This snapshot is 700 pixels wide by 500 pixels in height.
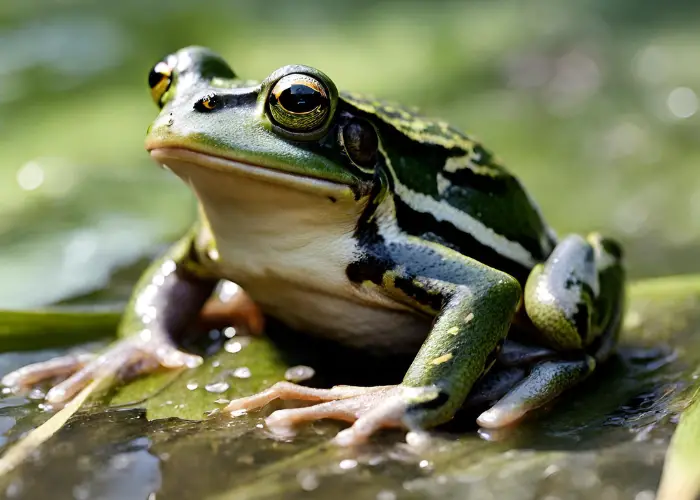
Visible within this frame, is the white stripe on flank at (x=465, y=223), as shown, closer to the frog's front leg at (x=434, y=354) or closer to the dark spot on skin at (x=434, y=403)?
the frog's front leg at (x=434, y=354)

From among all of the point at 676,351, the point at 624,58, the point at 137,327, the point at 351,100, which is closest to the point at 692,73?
the point at 624,58

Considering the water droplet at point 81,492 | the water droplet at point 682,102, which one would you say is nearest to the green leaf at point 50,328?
the water droplet at point 81,492

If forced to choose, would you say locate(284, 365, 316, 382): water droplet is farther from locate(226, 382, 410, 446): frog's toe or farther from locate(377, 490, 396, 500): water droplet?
locate(377, 490, 396, 500): water droplet

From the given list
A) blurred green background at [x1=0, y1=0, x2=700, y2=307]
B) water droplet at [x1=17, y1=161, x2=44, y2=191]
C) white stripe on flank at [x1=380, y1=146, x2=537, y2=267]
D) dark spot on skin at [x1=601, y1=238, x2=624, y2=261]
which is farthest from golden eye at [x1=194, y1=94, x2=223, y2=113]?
water droplet at [x1=17, y1=161, x2=44, y2=191]

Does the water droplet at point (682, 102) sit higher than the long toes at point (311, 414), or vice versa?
the water droplet at point (682, 102)

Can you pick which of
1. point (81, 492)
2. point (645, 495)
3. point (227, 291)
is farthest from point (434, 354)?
point (227, 291)
